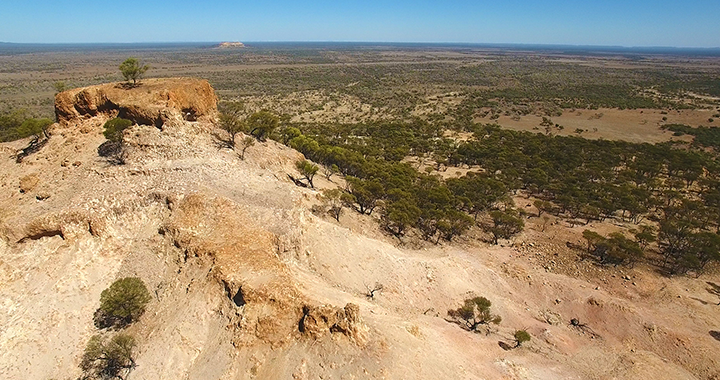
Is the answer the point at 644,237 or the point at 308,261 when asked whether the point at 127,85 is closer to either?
the point at 308,261

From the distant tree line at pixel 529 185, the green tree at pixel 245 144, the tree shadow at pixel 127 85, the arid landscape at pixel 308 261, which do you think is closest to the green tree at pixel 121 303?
the arid landscape at pixel 308 261

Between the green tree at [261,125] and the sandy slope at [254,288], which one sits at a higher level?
the green tree at [261,125]

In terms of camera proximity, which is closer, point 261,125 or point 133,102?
point 133,102

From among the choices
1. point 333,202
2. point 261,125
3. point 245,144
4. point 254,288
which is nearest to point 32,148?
point 245,144

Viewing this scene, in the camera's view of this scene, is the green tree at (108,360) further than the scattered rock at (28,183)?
No

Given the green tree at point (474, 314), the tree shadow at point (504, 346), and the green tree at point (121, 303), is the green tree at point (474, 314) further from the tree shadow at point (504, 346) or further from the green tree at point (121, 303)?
the green tree at point (121, 303)

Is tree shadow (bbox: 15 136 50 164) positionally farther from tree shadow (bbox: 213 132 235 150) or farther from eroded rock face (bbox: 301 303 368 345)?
eroded rock face (bbox: 301 303 368 345)

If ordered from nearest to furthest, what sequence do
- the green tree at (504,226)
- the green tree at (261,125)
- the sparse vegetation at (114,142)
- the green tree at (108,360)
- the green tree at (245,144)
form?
the green tree at (108,360) → the sparse vegetation at (114,142) → the green tree at (245,144) → the green tree at (504,226) → the green tree at (261,125)
